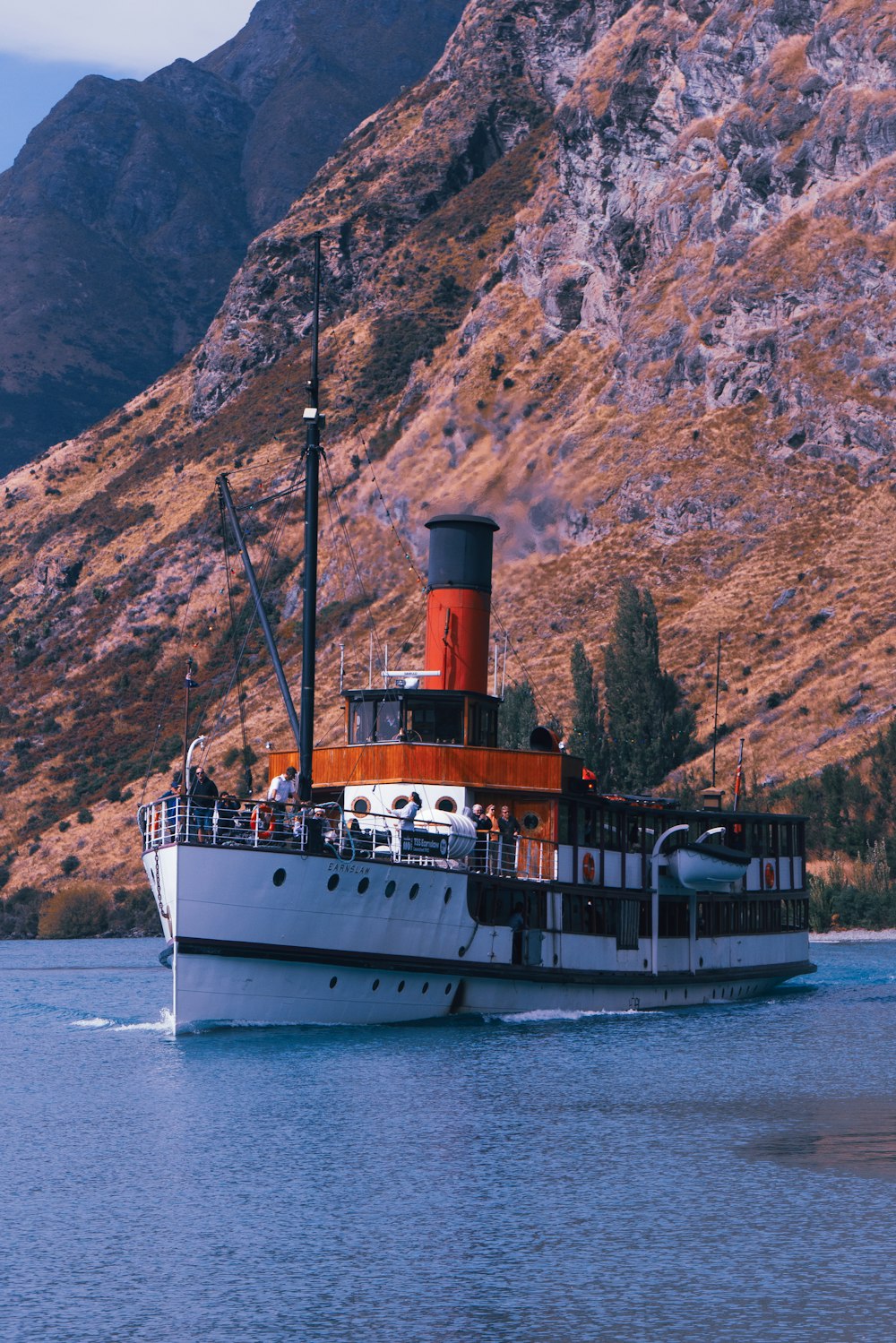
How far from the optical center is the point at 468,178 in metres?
181

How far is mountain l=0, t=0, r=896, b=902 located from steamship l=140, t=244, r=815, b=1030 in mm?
46060

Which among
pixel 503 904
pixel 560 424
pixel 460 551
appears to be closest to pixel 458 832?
pixel 503 904

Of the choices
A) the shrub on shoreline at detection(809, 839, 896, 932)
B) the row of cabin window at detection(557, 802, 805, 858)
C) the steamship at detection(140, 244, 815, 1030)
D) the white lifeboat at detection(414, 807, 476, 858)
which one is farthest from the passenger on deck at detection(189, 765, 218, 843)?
the shrub on shoreline at detection(809, 839, 896, 932)

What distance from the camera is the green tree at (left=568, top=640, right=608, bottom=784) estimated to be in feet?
325

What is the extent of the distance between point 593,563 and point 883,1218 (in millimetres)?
100758

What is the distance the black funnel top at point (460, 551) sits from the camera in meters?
47.6

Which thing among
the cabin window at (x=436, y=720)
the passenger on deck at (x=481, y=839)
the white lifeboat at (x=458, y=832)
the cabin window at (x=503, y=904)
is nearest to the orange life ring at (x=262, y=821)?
the white lifeboat at (x=458, y=832)

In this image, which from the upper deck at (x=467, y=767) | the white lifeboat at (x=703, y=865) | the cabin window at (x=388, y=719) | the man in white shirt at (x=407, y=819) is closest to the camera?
the man in white shirt at (x=407, y=819)

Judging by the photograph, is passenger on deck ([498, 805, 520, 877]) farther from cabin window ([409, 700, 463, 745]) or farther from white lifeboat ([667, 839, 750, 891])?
white lifeboat ([667, 839, 750, 891])

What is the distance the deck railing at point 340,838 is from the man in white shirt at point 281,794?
0.08m

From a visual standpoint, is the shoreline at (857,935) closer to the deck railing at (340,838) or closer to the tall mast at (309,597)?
the deck railing at (340,838)

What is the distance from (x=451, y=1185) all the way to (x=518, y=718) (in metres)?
73.6

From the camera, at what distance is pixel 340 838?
3844cm

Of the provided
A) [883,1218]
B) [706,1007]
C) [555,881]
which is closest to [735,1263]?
[883,1218]
